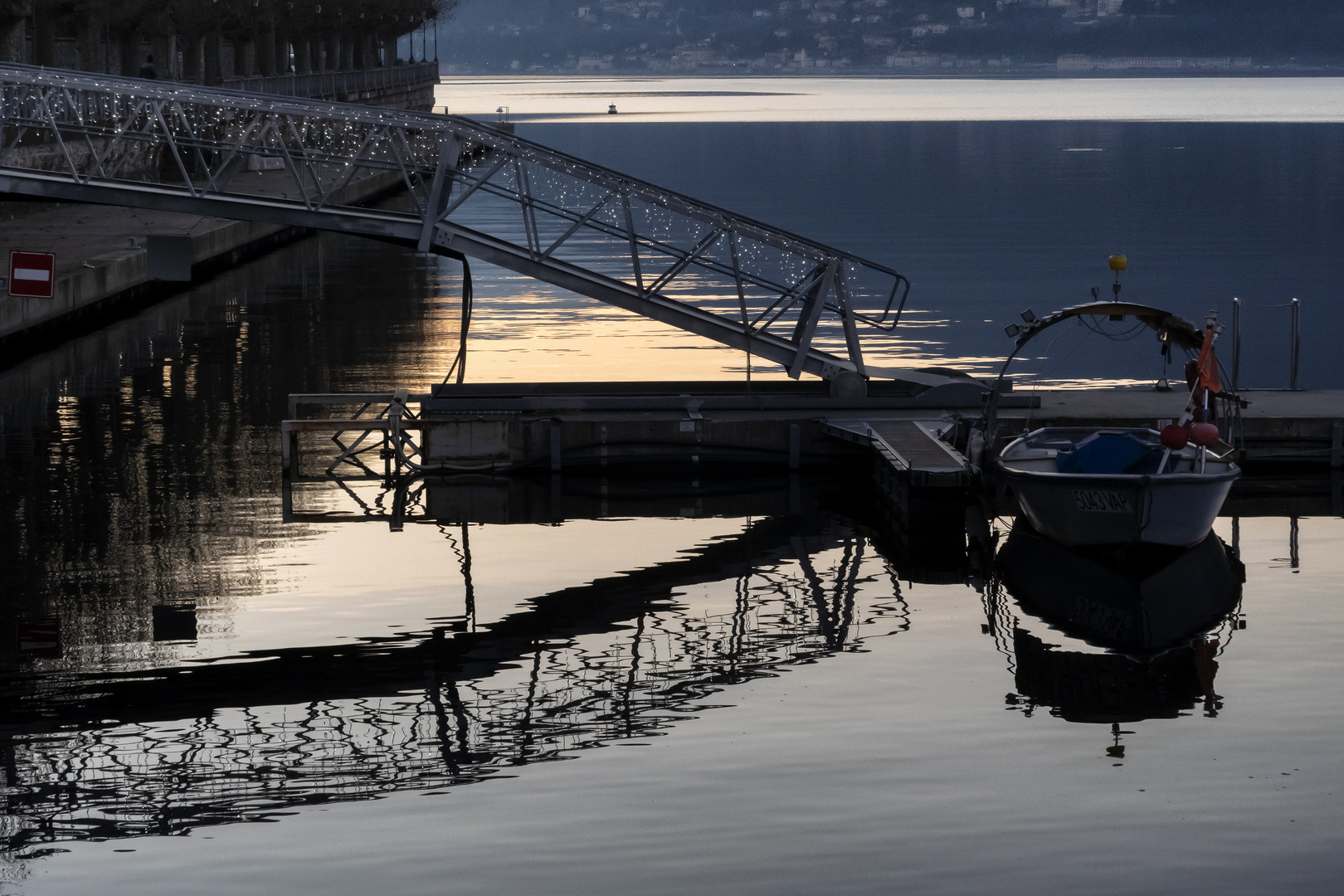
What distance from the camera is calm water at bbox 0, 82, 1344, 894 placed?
14.5 metres

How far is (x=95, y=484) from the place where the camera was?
28094mm

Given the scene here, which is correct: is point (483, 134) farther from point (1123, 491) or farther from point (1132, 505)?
point (1132, 505)

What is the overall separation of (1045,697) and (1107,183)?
92684 mm

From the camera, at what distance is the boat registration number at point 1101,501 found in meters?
23.6

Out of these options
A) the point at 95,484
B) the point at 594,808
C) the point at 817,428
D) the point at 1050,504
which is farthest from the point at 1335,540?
the point at 95,484

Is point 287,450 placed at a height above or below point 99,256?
below

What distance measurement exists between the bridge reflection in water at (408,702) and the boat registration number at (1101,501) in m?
2.72

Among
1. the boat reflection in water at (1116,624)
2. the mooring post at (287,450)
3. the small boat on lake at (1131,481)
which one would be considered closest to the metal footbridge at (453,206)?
the mooring post at (287,450)

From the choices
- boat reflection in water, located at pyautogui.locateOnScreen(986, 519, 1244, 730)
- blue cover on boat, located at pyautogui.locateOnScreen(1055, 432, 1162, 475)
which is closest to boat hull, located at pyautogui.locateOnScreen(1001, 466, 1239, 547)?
boat reflection in water, located at pyautogui.locateOnScreen(986, 519, 1244, 730)

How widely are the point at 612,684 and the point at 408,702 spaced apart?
201 centimetres

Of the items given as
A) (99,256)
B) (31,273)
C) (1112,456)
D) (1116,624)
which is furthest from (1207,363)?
(99,256)

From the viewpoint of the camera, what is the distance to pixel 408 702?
59.5ft

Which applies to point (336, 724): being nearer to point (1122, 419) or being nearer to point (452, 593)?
point (452, 593)

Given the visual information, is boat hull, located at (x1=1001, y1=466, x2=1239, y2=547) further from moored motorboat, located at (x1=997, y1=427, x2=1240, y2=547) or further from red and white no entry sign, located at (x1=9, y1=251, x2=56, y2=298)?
red and white no entry sign, located at (x1=9, y1=251, x2=56, y2=298)
